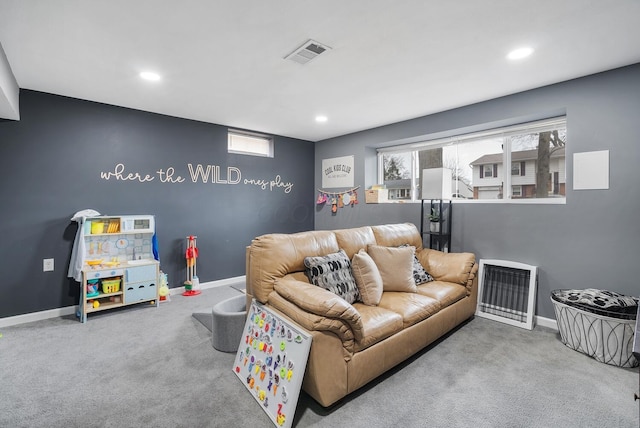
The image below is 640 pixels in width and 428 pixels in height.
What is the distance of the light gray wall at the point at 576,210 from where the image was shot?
2547 mm

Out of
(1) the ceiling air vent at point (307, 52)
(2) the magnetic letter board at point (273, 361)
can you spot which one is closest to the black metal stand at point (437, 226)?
(1) the ceiling air vent at point (307, 52)

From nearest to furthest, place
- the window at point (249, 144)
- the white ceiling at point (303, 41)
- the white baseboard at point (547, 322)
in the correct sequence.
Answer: the white ceiling at point (303, 41) < the white baseboard at point (547, 322) < the window at point (249, 144)

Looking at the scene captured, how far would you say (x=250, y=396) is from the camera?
74.9 inches

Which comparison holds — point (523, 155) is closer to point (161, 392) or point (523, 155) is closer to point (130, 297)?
point (161, 392)

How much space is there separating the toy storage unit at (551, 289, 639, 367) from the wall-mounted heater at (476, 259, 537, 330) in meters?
0.42

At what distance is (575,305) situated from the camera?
8.06ft

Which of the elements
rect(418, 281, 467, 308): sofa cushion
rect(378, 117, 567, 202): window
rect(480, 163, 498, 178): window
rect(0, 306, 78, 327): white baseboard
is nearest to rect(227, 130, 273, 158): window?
rect(378, 117, 567, 202): window

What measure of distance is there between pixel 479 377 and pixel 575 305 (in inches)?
43.7

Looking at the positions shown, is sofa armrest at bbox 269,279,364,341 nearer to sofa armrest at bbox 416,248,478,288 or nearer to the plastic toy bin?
sofa armrest at bbox 416,248,478,288

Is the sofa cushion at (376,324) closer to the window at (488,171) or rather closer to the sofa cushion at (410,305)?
the sofa cushion at (410,305)

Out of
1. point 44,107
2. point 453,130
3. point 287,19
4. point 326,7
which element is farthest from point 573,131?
point 44,107

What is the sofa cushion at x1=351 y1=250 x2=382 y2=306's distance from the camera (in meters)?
2.39

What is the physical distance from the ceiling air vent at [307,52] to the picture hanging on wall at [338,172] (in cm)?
264

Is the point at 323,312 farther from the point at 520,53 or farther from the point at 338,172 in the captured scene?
the point at 338,172
